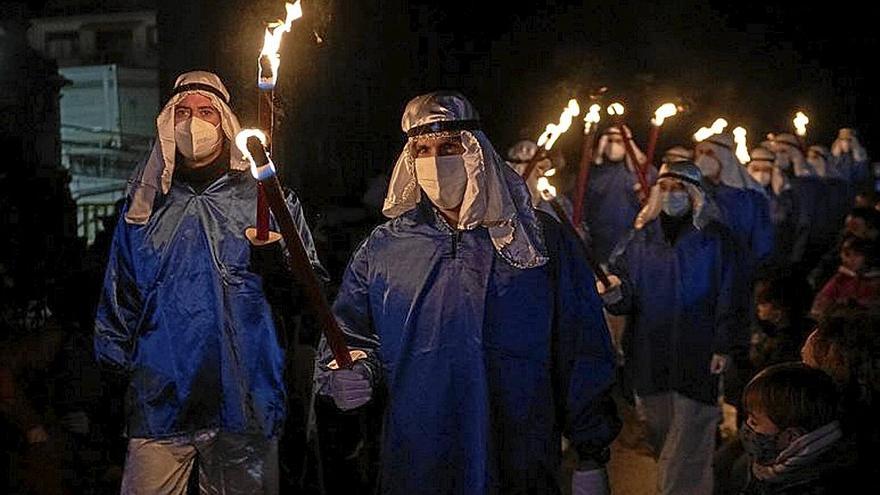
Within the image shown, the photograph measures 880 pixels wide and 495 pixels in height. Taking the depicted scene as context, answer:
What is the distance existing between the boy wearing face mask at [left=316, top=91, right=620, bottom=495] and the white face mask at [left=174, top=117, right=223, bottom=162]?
3.79ft

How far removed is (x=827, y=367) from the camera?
417cm

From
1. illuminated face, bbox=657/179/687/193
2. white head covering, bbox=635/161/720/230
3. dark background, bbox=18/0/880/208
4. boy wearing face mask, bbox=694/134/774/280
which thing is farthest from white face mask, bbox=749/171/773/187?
illuminated face, bbox=657/179/687/193

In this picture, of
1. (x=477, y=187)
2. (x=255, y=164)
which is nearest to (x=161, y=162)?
(x=477, y=187)

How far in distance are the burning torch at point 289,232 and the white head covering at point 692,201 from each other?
331 centimetres

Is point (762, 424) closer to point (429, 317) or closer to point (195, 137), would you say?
point (429, 317)

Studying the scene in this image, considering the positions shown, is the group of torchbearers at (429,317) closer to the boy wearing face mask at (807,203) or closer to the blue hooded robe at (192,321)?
the blue hooded robe at (192,321)

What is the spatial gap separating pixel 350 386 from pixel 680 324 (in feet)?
9.78

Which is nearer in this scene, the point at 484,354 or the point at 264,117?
the point at 264,117

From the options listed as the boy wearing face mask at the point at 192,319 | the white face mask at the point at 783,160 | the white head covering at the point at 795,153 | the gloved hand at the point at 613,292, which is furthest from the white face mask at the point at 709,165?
the boy wearing face mask at the point at 192,319

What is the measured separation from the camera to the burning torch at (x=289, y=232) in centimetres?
301

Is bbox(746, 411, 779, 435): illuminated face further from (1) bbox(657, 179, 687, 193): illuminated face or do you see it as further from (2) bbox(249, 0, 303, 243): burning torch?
(1) bbox(657, 179, 687, 193): illuminated face

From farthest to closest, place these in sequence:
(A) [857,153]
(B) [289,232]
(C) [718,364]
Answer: (A) [857,153] < (C) [718,364] < (B) [289,232]

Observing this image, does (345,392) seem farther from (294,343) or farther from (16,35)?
(16,35)

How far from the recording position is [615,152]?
11008mm
